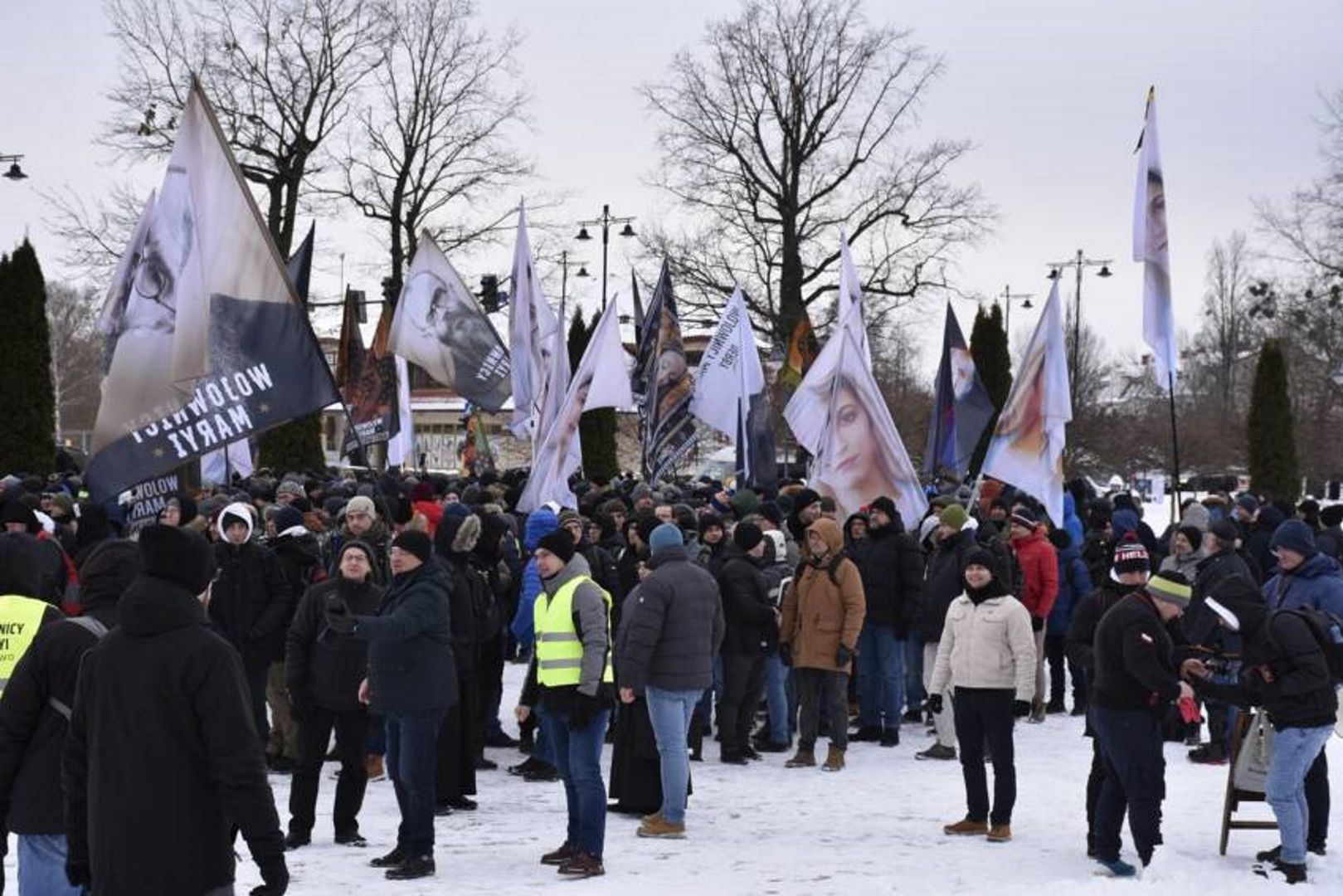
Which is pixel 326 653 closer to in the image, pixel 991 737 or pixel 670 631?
pixel 670 631

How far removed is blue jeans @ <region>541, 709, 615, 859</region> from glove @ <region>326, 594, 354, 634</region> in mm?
1203

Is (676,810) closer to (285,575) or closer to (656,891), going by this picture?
(656,891)

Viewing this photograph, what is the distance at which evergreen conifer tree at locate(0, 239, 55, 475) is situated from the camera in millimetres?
27875

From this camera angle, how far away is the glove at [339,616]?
7895 mm

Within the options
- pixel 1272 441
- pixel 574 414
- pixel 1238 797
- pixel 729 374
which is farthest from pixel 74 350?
pixel 1238 797

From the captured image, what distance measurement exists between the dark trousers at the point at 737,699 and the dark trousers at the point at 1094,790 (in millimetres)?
3404

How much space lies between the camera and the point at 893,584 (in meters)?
12.8

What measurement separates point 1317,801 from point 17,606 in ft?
22.5

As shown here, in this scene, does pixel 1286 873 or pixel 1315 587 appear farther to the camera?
pixel 1315 587

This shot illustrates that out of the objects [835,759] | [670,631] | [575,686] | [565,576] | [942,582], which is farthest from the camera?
[942,582]

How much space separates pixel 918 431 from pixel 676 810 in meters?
41.1

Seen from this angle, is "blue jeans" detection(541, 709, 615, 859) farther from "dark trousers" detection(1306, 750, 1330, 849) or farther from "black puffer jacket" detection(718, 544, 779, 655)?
"dark trousers" detection(1306, 750, 1330, 849)

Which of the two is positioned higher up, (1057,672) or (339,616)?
(339,616)

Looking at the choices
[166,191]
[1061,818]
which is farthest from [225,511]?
[1061,818]
